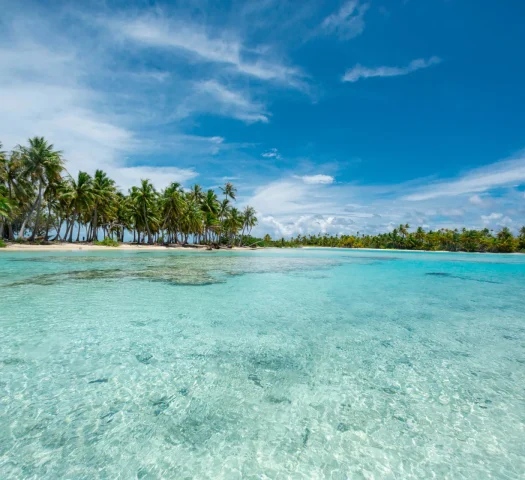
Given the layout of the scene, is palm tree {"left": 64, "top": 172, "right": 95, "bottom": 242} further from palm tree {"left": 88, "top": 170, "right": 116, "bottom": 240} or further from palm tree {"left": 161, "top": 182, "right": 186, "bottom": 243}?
palm tree {"left": 161, "top": 182, "right": 186, "bottom": 243}

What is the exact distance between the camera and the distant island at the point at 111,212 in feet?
118

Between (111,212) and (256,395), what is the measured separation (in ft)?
180

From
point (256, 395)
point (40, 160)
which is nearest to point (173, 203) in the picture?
point (40, 160)

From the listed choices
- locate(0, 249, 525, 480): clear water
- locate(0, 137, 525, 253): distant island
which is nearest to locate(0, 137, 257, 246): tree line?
locate(0, 137, 525, 253): distant island

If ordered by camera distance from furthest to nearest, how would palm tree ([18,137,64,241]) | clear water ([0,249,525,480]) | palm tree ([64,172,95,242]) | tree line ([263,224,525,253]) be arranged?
1. tree line ([263,224,525,253])
2. palm tree ([64,172,95,242])
3. palm tree ([18,137,64,241])
4. clear water ([0,249,525,480])

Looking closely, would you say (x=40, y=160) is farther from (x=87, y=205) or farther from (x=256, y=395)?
(x=256, y=395)

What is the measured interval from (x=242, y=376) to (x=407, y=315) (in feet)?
22.0

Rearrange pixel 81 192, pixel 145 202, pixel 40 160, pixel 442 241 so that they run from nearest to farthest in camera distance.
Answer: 1. pixel 40 160
2. pixel 81 192
3. pixel 145 202
4. pixel 442 241

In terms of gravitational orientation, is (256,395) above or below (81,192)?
below

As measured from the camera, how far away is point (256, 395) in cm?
413

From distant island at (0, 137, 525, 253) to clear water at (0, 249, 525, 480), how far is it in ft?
99.9

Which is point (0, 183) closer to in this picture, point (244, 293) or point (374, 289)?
point (244, 293)

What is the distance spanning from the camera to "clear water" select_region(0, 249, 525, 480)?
2.89 meters

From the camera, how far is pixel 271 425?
3.48 m
